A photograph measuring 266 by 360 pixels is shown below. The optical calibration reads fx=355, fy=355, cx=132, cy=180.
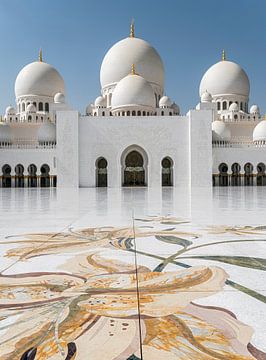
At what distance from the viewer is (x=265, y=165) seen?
64.4 ft

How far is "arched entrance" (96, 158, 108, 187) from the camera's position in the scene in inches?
737

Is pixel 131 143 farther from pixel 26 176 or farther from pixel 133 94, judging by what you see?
pixel 26 176

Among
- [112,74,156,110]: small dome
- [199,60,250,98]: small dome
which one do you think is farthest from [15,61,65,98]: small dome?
[199,60,250,98]: small dome

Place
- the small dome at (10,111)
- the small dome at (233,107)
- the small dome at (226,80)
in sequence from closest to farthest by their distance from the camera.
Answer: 1. the small dome at (233,107)
2. the small dome at (10,111)
3. the small dome at (226,80)

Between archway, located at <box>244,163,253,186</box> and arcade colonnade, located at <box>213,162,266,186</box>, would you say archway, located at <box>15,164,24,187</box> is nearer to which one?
arcade colonnade, located at <box>213,162,266,186</box>

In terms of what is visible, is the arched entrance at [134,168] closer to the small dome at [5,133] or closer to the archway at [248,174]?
the archway at [248,174]

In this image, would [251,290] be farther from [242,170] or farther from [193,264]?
[242,170]

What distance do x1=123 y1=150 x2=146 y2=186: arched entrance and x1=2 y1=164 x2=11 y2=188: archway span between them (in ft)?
20.9

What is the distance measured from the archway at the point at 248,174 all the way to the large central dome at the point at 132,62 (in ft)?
26.9

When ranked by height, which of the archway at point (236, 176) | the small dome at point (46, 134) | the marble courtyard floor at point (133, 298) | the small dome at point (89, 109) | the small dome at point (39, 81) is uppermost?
the small dome at point (39, 81)

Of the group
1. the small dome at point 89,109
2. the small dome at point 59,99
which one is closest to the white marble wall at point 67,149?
the small dome at point 59,99

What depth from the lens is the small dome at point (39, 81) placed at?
24.7 metres

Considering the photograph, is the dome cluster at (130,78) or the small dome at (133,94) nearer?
the small dome at (133,94)

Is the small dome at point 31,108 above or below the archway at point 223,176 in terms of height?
above
